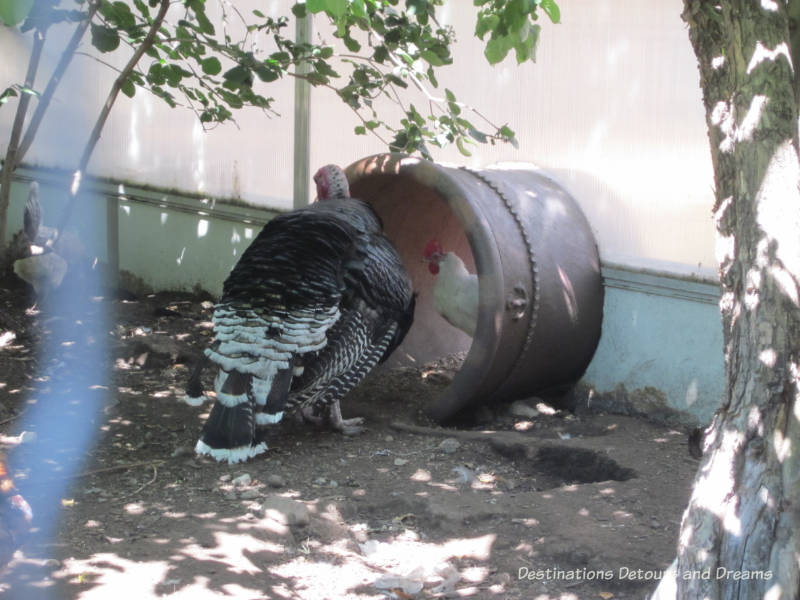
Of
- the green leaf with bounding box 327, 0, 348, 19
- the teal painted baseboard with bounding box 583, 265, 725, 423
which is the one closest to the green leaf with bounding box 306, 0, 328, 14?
the green leaf with bounding box 327, 0, 348, 19

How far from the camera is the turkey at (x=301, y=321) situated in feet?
13.5

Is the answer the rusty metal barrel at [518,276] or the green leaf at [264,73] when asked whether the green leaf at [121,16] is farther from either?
the rusty metal barrel at [518,276]

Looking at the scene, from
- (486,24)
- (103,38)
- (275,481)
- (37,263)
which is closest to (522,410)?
(275,481)

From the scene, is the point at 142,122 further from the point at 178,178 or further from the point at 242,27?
the point at 242,27

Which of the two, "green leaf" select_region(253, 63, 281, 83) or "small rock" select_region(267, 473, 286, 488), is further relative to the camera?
"green leaf" select_region(253, 63, 281, 83)

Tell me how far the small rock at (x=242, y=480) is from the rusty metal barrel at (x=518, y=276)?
123 centimetres

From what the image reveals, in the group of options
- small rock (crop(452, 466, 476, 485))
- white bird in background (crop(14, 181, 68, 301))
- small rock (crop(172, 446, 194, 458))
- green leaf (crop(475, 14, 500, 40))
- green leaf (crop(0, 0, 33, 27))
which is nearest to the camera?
green leaf (crop(0, 0, 33, 27))

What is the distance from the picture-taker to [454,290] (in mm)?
5445

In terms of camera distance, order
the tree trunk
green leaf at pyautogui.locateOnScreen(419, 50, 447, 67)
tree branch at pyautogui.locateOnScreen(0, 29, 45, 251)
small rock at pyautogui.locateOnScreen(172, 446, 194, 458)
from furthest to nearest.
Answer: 1. tree branch at pyautogui.locateOnScreen(0, 29, 45, 251)
2. green leaf at pyautogui.locateOnScreen(419, 50, 447, 67)
3. small rock at pyautogui.locateOnScreen(172, 446, 194, 458)
4. the tree trunk

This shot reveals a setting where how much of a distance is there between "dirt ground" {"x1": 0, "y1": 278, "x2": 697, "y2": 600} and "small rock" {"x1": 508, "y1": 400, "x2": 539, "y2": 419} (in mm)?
12

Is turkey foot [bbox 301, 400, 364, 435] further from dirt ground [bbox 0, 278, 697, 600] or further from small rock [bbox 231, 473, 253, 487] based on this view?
small rock [bbox 231, 473, 253, 487]

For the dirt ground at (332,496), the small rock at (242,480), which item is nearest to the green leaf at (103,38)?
the dirt ground at (332,496)

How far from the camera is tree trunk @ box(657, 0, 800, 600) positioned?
7.50 ft

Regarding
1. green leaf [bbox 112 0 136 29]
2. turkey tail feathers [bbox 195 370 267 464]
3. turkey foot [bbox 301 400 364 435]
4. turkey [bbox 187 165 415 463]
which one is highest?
green leaf [bbox 112 0 136 29]
